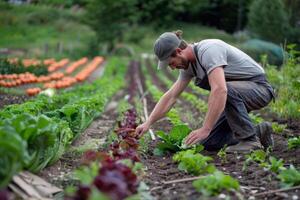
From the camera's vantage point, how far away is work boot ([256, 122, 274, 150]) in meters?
6.44

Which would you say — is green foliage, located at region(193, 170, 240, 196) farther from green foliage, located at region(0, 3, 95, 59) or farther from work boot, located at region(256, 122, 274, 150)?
green foliage, located at region(0, 3, 95, 59)

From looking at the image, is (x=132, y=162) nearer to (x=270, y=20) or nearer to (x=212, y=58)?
(x=212, y=58)

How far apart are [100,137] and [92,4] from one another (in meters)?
24.0

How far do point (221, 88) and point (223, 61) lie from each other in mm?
364

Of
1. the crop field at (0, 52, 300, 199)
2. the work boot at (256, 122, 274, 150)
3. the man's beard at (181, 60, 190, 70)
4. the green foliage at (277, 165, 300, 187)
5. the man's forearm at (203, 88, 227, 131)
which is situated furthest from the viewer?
the work boot at (256, 122, 274, 150)

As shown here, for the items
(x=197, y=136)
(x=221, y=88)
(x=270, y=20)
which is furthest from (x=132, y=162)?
(x=270, y=20)

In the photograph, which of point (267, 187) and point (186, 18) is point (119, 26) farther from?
point (267, 187)

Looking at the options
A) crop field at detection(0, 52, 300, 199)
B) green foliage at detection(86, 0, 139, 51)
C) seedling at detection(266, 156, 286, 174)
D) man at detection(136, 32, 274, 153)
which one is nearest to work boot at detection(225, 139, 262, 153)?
man at detection(136, 32, 274, 153)

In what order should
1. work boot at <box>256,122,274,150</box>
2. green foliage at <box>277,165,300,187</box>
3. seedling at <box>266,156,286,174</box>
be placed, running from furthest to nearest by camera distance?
work boot at <box>256,122,274,150</box>
seedling at <box>266,156,286,174</box>
green foliage at <box>277,165,300,187</box>

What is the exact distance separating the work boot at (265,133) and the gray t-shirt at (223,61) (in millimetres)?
640

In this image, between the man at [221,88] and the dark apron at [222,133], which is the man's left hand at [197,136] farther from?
the dark apron at [222,133]

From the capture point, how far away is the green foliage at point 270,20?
25.6 metres

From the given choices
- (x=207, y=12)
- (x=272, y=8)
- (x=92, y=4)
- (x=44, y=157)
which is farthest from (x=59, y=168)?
(x=207, y=12)

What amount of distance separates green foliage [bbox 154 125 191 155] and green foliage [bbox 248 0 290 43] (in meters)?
19.7
